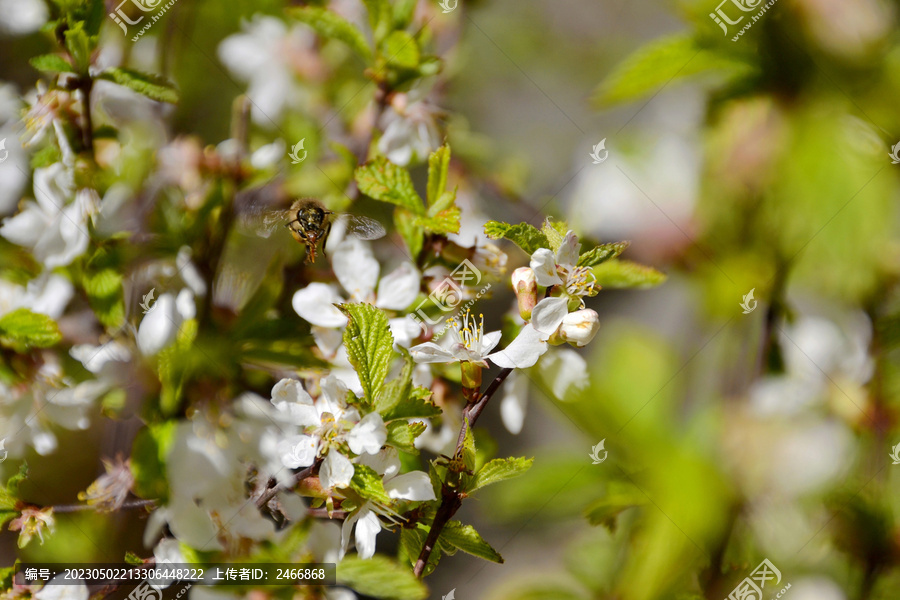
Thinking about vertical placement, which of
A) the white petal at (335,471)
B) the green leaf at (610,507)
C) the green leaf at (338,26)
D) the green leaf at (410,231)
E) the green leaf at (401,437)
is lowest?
the green leaf at (610,507)

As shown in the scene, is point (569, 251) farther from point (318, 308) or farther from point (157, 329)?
point (157, 329)

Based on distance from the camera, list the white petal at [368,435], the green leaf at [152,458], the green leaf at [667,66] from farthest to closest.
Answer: the green leaf at [667,66] < the green leaf at [152,458] < the white petal at [368,435]

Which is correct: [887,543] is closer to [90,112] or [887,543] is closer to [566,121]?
[566,121]

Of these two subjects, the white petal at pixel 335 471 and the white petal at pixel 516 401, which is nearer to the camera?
the white petal at pixel 335 471

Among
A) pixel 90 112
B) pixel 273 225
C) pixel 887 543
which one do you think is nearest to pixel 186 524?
pixel 273 225

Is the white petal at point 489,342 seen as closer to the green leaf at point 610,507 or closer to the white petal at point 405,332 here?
the white petal at point 405,332

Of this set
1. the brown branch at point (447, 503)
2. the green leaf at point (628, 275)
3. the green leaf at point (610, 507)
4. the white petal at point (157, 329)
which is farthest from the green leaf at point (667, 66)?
the white petal at point (157, 329)

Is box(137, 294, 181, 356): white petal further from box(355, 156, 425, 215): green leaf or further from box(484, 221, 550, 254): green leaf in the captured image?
box(484, 221, 550, 254): green leaf
